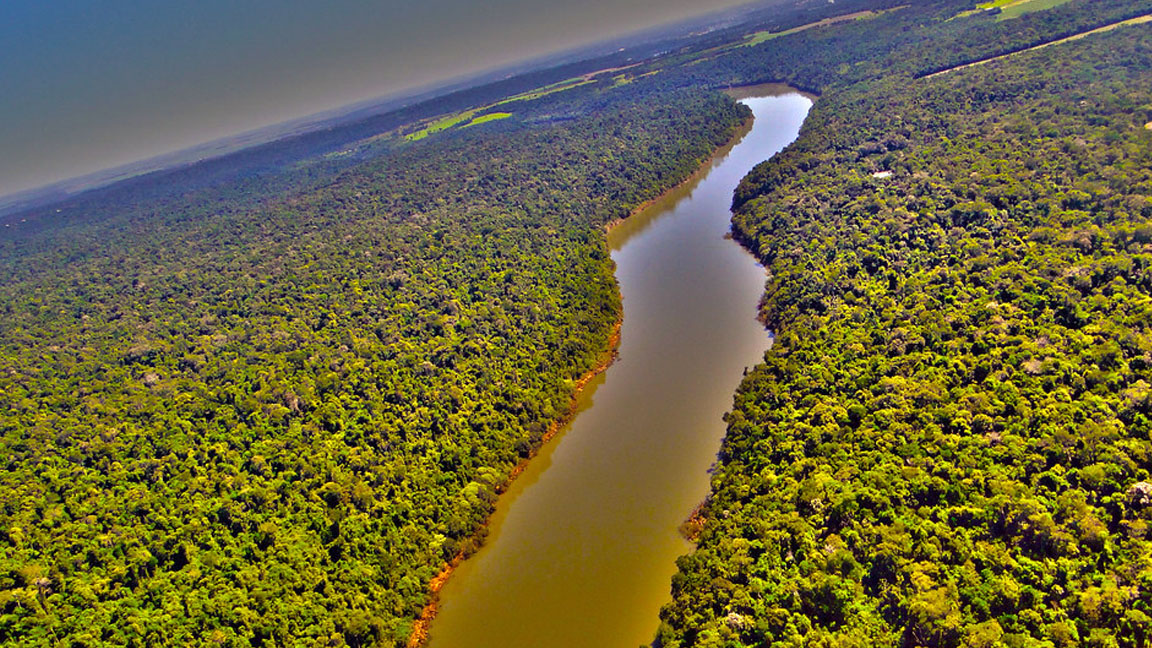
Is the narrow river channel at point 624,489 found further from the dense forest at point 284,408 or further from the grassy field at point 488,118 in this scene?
the grassy field at point 488,118

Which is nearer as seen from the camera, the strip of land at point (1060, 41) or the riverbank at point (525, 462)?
the riverbank at point (525, 462)

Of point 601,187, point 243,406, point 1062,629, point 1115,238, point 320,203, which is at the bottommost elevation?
point 1062,629

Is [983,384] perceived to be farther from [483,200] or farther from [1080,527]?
[483,200]

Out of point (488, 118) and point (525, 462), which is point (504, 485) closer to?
point (525, 462)

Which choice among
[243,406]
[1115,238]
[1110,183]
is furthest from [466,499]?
[1110,183]

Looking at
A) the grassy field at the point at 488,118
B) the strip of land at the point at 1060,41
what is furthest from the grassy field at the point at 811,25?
the grassy field at the point at 488,118

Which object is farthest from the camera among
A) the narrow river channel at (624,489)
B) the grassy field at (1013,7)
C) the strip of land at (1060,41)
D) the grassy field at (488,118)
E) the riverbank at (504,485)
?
the grassy field at (488,118)
